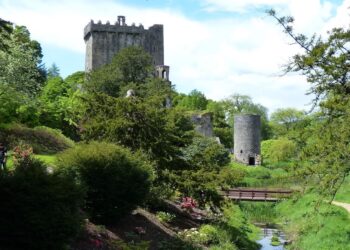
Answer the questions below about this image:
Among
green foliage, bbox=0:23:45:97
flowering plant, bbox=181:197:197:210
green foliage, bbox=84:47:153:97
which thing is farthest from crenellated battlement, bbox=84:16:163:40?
flowering plant, bbox=181:197:197:210

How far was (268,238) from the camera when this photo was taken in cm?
2930

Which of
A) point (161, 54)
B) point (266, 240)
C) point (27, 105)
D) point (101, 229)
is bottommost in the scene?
point (266, 240)

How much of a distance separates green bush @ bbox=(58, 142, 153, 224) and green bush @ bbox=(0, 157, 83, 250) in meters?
3.92

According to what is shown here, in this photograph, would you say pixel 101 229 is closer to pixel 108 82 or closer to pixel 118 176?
pixel 118 176

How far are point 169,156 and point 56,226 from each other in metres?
11.8

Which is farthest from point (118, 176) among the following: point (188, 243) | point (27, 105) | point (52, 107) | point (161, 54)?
point (161, 54)

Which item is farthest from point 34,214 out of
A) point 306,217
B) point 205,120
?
point 205,120

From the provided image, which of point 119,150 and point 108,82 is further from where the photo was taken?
point 108,82

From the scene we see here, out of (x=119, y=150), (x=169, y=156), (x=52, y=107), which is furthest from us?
(x=52, y=107)

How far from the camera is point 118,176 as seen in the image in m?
17.0

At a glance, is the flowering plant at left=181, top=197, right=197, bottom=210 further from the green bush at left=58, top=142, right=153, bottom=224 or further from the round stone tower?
the round stone tower

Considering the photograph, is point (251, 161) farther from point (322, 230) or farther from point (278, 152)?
point (322, 230)

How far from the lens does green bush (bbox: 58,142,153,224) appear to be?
1669 cm

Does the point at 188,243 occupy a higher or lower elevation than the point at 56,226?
lower
